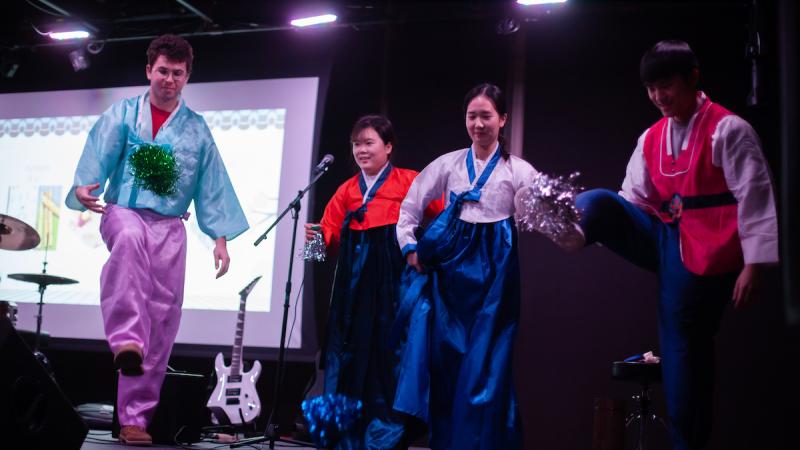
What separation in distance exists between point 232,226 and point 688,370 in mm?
2398

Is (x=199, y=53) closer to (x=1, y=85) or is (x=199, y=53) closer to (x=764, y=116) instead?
(x=1, y=85)

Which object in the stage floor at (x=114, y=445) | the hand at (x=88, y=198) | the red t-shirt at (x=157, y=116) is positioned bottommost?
the stage floor at (x=114, y=445)

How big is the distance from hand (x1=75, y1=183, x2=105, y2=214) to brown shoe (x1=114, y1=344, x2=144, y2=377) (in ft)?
2.27

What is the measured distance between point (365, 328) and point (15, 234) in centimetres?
299

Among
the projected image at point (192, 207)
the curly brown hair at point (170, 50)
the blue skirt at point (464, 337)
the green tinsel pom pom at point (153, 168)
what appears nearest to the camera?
the blue skirt at point (464, 337)

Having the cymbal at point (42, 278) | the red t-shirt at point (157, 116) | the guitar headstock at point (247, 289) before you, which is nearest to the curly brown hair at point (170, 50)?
the red t-shirt at point (157, 116)

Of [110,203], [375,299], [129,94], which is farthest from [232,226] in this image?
[129,94]

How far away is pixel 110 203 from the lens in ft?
12.6

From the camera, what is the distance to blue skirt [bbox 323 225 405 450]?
11.9 feet

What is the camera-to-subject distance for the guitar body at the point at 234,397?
5.00m

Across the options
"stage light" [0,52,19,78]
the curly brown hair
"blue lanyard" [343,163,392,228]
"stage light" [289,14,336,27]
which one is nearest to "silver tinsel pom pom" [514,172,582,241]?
"blue lanyard" [343,163,392,228]

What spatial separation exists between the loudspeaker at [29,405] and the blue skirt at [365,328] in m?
1.38

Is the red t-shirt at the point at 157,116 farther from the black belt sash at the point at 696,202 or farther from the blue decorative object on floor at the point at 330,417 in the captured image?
the black belt sash at the point at 696,202

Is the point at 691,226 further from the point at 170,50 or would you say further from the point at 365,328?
the point at 170,50
